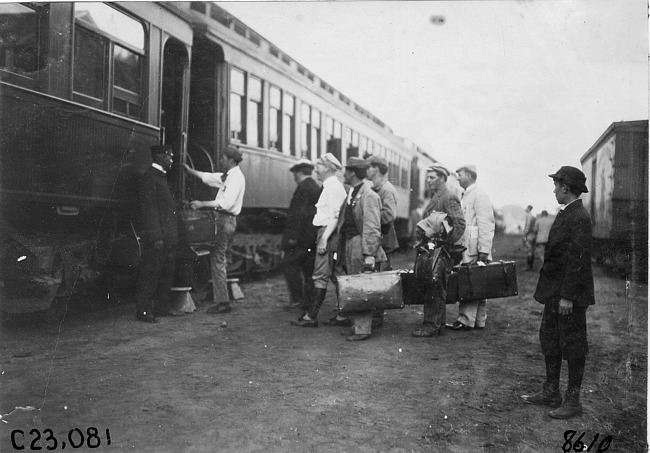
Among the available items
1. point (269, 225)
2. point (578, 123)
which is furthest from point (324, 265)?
point (269, 225)

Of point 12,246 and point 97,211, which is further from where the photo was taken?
point 97,211

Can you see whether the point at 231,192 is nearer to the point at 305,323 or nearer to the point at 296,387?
the point at 305,323

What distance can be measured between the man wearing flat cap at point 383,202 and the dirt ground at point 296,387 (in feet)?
1.45

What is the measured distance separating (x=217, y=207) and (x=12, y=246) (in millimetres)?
2750

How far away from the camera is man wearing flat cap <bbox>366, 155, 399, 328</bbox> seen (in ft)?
Answer: 21.2

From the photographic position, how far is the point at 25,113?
4.73 meters

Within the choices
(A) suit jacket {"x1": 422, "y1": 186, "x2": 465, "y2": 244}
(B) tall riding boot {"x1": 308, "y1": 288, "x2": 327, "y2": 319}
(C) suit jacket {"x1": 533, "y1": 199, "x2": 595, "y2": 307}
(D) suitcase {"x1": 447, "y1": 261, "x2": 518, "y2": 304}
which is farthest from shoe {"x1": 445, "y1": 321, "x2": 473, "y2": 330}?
(C) suit jacket {"x1": 533, "y1": 199, "x2": 595, "y2": 307}

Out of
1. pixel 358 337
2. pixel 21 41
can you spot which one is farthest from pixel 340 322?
pixel 21 41

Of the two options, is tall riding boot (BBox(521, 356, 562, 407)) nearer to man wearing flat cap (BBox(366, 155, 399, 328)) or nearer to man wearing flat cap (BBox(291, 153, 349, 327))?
man wearing flat cap (BBox(366, 155, 399, 328))

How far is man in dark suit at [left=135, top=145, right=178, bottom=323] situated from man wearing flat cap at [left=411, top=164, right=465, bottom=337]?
281 cm

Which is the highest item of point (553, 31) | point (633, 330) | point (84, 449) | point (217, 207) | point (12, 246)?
point (553, 31)

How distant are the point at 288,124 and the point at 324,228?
164 inches

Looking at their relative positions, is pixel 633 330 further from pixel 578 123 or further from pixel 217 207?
pixel 217 207

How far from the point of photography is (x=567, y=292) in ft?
12.1
